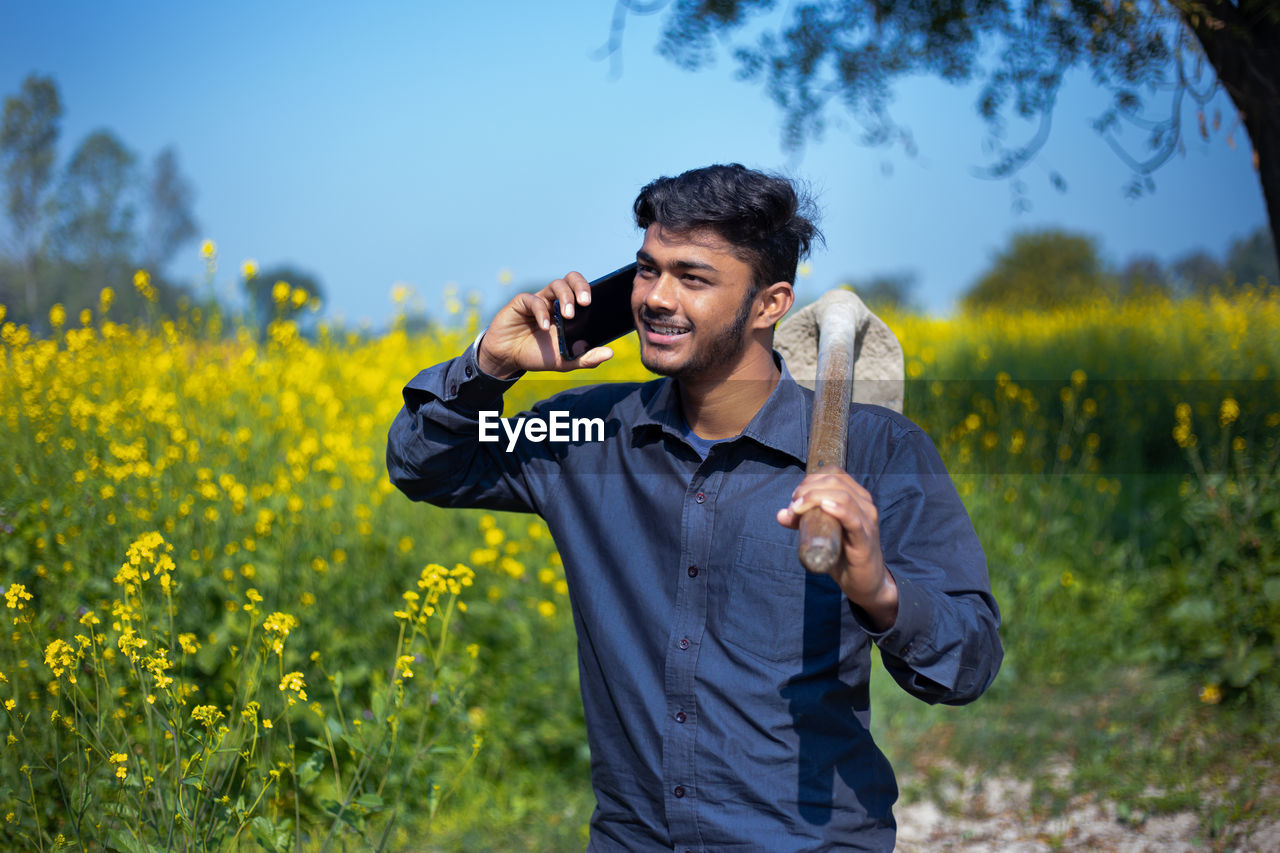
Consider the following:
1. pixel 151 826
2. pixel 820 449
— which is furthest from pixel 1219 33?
pixel 151 826

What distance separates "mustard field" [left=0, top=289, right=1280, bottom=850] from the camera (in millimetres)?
1883

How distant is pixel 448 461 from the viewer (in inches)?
82.0

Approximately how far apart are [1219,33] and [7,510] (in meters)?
4.34

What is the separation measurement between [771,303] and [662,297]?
0.27 metres

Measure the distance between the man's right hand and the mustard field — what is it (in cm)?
46

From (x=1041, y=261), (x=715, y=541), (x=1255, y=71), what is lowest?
(x=715, y=541)

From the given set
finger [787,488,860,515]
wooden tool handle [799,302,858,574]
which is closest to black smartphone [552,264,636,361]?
wooden tool handle [799,302,858,574]

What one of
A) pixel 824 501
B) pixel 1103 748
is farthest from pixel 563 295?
pixel 1103 748

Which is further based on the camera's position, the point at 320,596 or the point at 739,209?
the point at 320,596

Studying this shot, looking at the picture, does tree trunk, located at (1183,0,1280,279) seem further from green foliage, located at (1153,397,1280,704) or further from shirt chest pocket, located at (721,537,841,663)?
shirt chest pocket, located at (721,537,841,663)

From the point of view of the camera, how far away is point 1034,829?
358 centimetres
